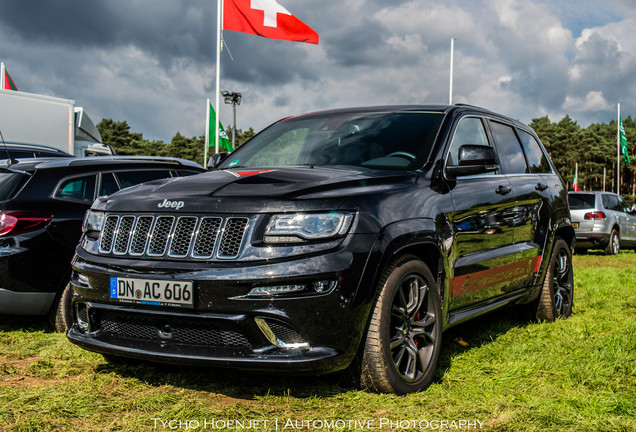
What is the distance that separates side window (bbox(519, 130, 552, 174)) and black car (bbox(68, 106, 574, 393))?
1.35 metres

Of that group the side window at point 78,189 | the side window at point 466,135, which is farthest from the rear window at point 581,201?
the side window at point 78,189

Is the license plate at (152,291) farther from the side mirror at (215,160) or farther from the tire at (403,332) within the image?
the side mirror at (215,160)

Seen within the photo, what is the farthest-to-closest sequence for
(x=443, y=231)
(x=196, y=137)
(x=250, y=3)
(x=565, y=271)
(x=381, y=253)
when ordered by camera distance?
(x=196, y=137) < (x=250, y=3) < (x=565, y=271) < (x=443, y=231) < (x=381, y=253)

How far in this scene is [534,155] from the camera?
608cm

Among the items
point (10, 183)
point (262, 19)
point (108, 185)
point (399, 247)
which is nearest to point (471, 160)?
point (399, 247)

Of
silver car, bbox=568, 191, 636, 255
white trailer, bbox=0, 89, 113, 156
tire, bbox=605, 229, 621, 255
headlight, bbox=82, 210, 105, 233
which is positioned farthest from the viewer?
tire, bbox=605, 229, 621, 255

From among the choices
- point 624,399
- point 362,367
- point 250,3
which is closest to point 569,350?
point 624,399

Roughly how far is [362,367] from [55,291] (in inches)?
109

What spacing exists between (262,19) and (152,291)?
42.9 feet

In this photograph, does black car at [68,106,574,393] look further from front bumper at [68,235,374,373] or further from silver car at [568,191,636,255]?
silver car at [568,191,636,255]

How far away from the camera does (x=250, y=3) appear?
603 inches

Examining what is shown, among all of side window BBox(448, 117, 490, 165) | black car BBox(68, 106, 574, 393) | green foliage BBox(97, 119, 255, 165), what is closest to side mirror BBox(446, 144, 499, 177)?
black car BBox(68, 106, 574, 393)

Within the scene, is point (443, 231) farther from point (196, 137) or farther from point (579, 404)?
point (196, 137)

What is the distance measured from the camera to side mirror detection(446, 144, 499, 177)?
4.20 metres
